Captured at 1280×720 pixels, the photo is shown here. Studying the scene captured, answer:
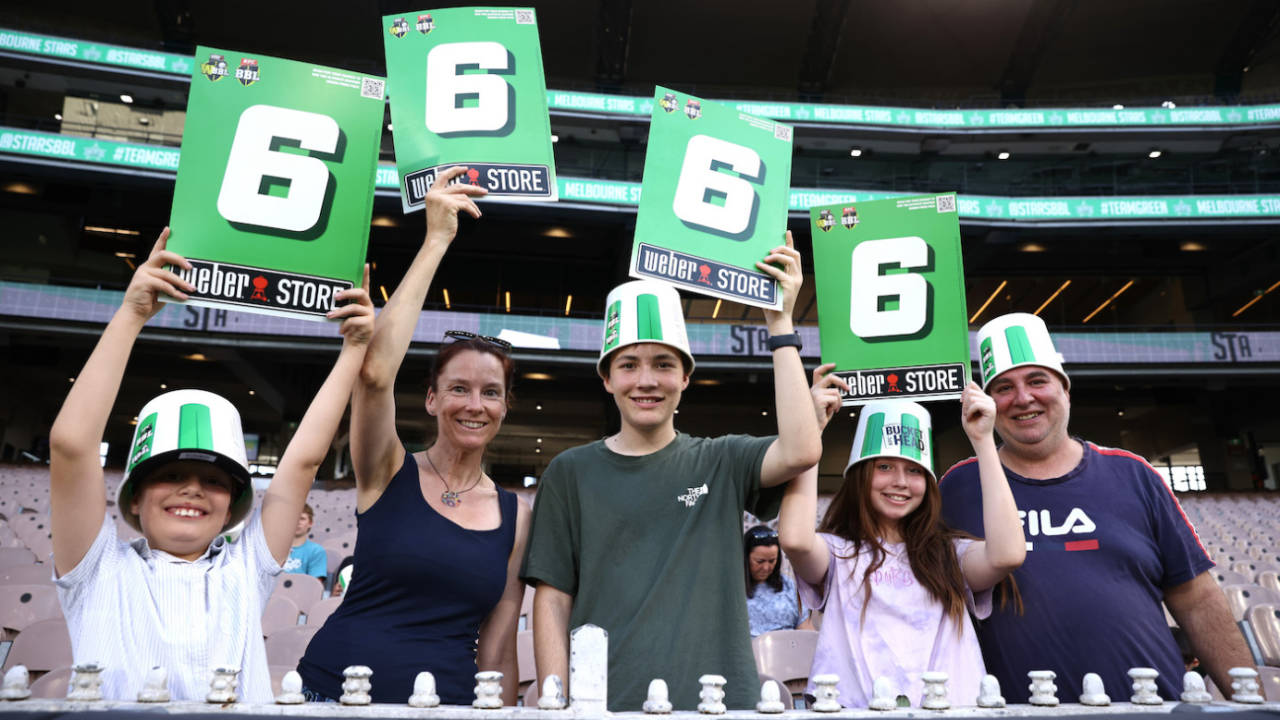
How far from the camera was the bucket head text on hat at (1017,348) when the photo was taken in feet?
8.21

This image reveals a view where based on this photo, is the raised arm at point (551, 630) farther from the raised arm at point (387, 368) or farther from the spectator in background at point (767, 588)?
the spectator in background at point (767, 588)

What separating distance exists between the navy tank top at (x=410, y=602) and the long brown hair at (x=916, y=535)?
1050 millimetres

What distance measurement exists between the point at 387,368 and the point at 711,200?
108 centimetres

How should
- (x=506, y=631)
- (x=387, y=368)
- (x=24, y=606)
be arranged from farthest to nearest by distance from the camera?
(x=24, y=606) < (x=506, y=631) < (x=387, y=368)

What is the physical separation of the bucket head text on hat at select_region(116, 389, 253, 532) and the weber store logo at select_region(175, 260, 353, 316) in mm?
304

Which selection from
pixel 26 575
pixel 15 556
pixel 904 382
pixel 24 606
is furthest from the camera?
pixel 15 556

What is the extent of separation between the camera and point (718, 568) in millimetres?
1984

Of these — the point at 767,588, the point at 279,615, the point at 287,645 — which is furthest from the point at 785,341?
the point at 279,615

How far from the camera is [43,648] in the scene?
3.01m

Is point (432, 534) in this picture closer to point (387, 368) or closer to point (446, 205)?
point (387, 368)

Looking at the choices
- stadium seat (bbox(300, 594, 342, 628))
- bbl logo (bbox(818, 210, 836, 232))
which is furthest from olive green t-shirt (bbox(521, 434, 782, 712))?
stadium seat (bbox(300, 594, 342, 628))

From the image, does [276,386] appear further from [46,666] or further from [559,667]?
[559,667]

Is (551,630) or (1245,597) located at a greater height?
(551,630)

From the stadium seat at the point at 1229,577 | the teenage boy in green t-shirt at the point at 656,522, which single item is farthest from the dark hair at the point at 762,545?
the stadium seat at the point at 1229,577
